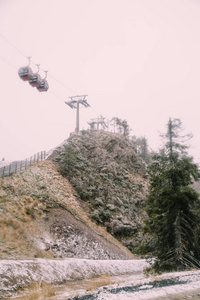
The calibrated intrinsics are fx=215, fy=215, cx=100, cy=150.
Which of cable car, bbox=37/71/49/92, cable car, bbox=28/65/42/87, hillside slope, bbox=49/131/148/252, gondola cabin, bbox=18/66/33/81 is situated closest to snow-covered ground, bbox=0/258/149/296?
hillside slope, bbox=49/131/148/252

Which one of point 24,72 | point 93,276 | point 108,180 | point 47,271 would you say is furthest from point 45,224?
point 108,180

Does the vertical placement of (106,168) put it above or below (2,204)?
above

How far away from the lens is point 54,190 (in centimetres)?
2886

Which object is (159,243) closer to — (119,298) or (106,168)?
(119,298)

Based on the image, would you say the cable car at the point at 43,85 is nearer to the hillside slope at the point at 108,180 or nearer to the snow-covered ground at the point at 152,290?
the hillside slope at the point at 108,180

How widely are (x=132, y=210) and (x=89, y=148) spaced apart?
1638 centimetres

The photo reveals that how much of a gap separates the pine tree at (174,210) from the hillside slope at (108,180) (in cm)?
1106

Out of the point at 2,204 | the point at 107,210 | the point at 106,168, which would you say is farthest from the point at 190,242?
the point at 106,168

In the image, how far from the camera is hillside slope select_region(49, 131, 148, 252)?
3112cm

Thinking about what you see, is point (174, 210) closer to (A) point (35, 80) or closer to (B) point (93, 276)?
(B) point (93, 276)

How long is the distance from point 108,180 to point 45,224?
18921 mm

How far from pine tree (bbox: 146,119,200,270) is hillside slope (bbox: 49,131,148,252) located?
11061 millimetres

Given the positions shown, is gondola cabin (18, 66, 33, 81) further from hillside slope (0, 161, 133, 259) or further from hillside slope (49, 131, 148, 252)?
hillside slope (49, 131, 148, 252)

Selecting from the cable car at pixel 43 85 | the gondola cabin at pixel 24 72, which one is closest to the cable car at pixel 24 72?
the gondola cabin at pixel 24 72
